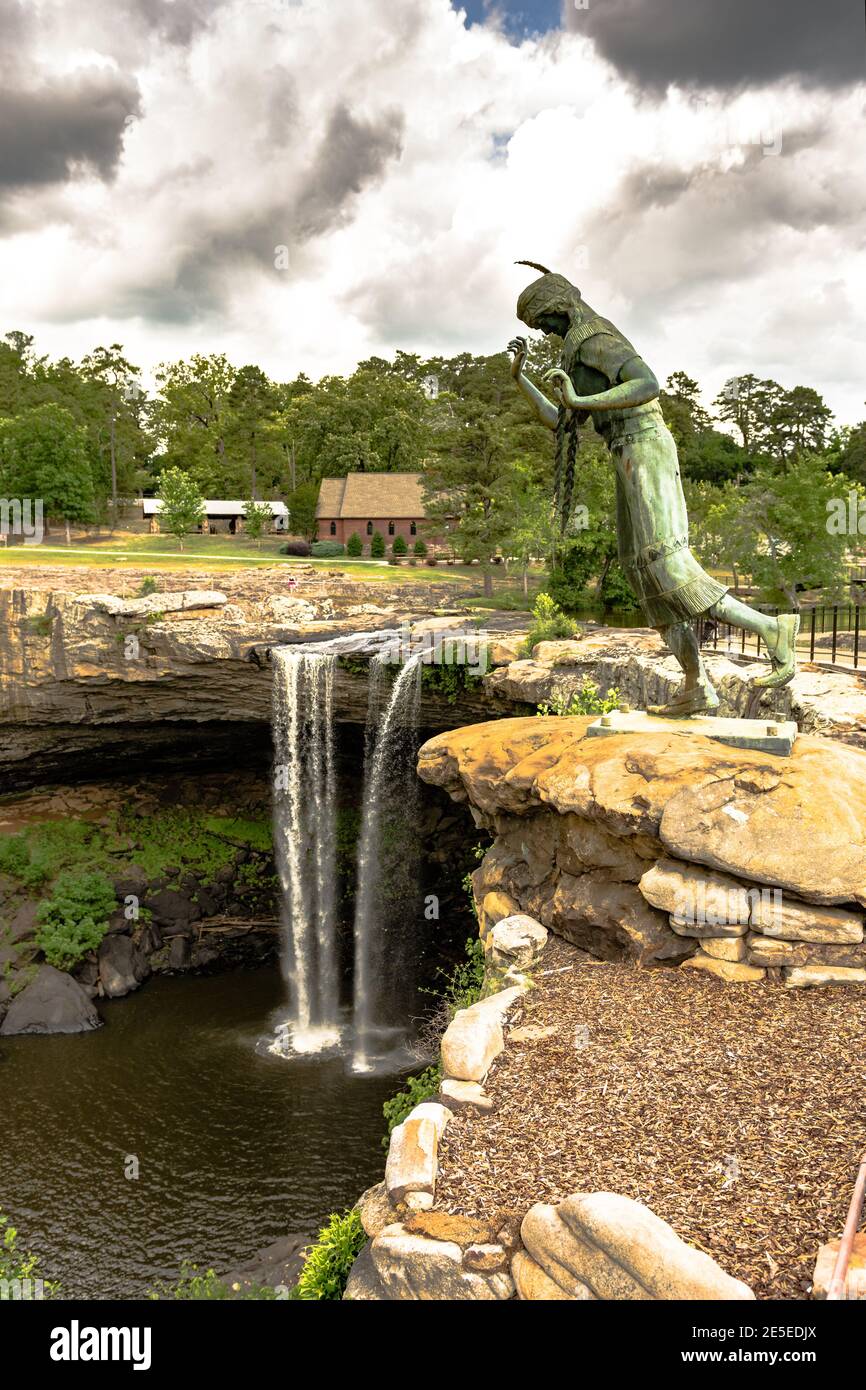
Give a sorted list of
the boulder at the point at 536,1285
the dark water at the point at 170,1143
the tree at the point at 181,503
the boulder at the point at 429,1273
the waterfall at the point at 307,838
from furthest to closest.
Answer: the tree at the point at 181,503 < the waterfall at the point at 307,838 < the dark water at the point at 170,1143 < the boulder at the point at 429,1273 < the boulder at the point at 536,1285

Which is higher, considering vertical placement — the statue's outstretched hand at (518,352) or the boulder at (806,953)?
the statue's outstretched hand at (518,352)

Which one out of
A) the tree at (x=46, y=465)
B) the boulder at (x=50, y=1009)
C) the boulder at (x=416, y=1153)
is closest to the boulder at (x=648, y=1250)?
the boulder at (x=416, y=1153)

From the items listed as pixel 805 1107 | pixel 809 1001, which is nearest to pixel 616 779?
pixel 809 1001

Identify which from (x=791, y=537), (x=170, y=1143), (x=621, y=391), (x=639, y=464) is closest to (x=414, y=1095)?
(x=639, y=464)

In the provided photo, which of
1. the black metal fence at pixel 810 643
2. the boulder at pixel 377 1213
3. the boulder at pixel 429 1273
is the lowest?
the boulder at pixel 377 1213

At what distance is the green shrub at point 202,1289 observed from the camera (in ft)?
32.8

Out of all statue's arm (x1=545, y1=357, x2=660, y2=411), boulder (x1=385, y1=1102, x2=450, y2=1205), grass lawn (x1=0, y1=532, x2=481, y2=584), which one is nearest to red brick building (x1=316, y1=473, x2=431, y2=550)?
grass lawn (x1=0, y1=532, x2=481, y2=584)

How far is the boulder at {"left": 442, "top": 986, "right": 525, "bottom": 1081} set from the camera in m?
6.50

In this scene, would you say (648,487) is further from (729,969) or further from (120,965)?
(120,965)

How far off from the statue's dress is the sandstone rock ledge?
148 cm

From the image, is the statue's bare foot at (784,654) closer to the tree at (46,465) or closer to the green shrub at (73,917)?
the green shrub at (73,917)

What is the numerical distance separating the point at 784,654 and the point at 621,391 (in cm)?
297

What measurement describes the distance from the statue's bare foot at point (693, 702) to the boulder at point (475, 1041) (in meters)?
3.92

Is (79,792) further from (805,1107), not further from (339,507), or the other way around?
(339,507)
